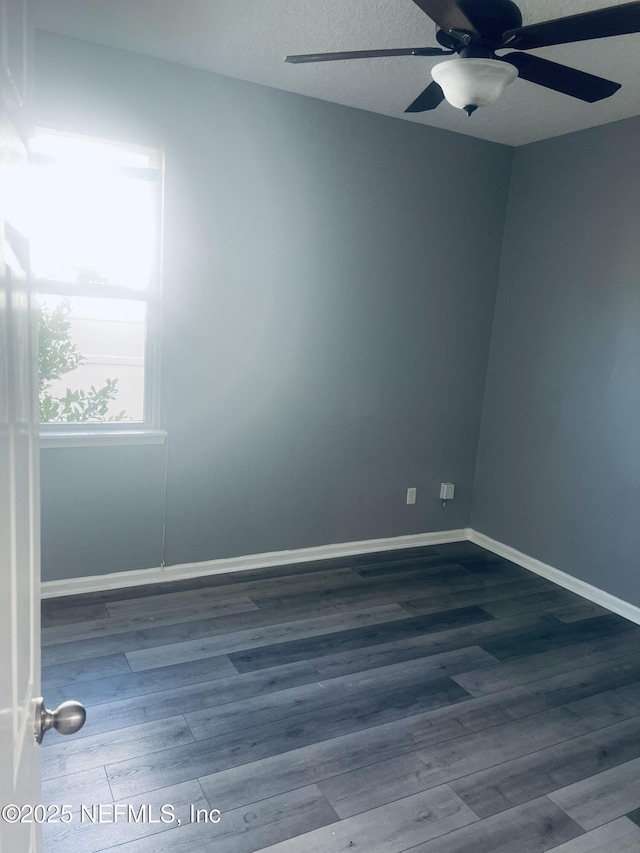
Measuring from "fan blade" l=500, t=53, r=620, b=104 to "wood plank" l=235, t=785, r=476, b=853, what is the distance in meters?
2.36

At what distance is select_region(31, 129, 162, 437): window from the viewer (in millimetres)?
2928

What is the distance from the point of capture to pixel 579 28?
1.70 meters

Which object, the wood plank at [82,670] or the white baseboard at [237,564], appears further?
the white baseboard at [237,564]

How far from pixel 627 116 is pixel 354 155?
58.2 inches

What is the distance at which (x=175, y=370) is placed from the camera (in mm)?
3248

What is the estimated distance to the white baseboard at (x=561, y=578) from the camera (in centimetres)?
340

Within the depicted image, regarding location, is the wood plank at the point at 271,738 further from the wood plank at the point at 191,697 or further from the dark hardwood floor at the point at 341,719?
the wood plank at the point at 191,697

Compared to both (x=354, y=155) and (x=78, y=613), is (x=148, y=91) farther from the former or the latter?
(x=78, y=613)

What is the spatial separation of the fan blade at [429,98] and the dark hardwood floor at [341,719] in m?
2.35

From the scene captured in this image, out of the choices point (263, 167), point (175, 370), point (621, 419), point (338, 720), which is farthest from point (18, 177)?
point (621, 419)

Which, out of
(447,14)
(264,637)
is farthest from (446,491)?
(447,14)

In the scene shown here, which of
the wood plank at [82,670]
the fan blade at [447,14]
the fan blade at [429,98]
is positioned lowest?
the wood plank at [82,670]

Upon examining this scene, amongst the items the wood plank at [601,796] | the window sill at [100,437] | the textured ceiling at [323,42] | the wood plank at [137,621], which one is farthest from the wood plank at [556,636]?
the textured ceiling at [323,42]

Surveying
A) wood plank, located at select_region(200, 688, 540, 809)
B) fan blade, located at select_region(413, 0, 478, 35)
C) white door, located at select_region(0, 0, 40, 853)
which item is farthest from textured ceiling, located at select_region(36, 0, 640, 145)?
wood plank, located at select_region(200, 688, 540, 809)
